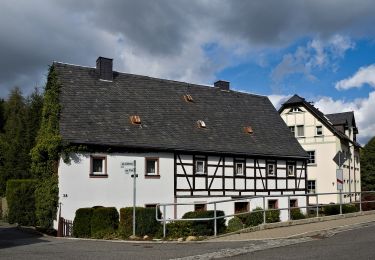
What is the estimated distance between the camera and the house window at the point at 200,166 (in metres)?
28.5

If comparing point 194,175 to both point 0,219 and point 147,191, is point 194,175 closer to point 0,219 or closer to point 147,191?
point 147,191

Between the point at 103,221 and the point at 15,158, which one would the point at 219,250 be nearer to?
the point at 103,221

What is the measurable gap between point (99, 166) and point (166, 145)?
410 cm

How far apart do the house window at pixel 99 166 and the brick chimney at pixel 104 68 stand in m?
6.84

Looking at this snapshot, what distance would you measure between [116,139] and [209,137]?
22.3 feet

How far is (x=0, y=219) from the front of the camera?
3528cm

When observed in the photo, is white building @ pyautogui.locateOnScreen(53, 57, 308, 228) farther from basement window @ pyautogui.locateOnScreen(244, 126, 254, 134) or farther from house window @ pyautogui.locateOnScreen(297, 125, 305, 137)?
house window @ pyautogui.locateOnScreen(297, 125, 305, 137)

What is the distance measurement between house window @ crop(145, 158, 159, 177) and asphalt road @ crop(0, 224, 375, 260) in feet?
35.9

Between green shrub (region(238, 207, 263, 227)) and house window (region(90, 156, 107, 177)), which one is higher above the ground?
house window (region(90, 156, 107, 177))

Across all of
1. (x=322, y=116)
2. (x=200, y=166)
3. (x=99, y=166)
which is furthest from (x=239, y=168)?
(x=322, y=116)

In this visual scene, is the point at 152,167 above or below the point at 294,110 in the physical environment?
below

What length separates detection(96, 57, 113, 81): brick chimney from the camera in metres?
30.0

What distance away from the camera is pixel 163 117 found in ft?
97.9

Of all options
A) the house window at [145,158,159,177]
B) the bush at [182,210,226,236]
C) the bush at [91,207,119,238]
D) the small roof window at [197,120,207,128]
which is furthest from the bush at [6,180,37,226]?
the bush at [182,210,226,236]
